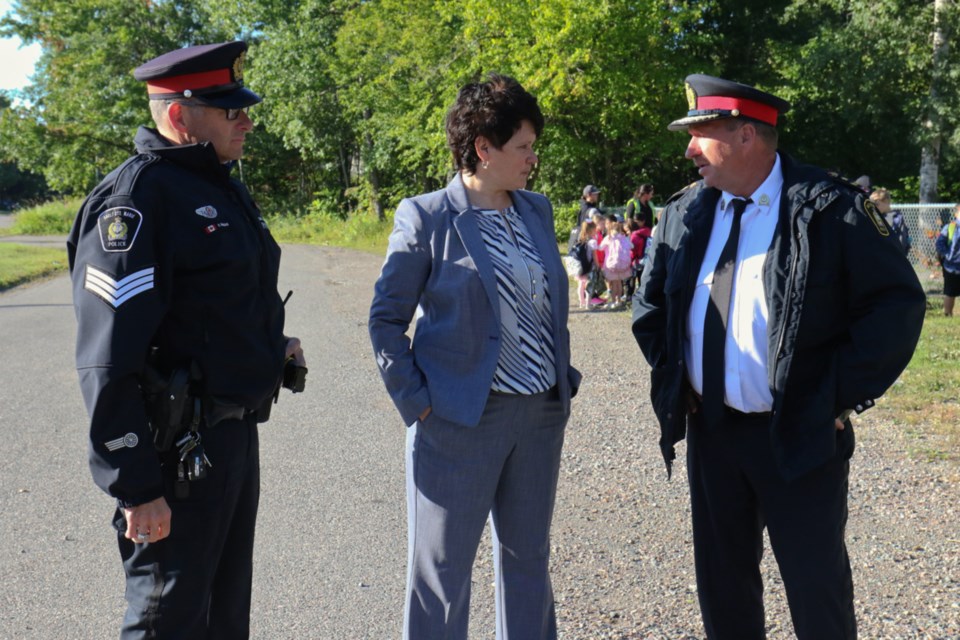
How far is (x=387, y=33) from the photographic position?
30.5 m

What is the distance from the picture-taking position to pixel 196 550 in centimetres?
265

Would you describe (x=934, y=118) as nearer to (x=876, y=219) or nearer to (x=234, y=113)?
(x=876, y=219)

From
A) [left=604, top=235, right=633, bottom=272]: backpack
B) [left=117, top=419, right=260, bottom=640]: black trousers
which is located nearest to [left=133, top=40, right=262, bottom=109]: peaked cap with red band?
[left=117, top=419, right=260, bottom=640]: black trousers

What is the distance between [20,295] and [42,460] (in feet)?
38.9

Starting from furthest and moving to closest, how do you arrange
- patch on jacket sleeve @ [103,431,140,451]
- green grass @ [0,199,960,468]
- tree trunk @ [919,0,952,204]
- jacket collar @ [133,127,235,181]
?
1. tree trunk @ [919,0,952,204]
2. green grass @ [0,199,960,468]
3. jacket collar @ [133,127,235,181]
4. patch on jacket sleeve @ [103,431,140,451]

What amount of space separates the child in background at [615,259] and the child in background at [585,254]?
21cm

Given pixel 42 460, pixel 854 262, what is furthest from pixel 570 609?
pixel 42 460

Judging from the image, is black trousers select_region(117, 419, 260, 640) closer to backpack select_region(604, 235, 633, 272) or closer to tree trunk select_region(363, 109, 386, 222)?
backpack select_region(604, 235, 633, 272)

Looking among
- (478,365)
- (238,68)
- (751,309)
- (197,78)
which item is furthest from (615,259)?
(197,78)

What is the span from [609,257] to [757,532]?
10.00 m

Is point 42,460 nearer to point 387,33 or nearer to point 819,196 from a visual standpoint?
point 819,196

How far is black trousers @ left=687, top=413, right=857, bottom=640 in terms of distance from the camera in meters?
2.88

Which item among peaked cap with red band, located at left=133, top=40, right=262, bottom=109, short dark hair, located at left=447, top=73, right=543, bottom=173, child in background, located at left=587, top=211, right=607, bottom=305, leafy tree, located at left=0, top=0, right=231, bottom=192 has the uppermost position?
leafy tree, located at left=0, top=0, right=231, bottom=192

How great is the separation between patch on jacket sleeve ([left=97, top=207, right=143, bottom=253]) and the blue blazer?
0.82m
